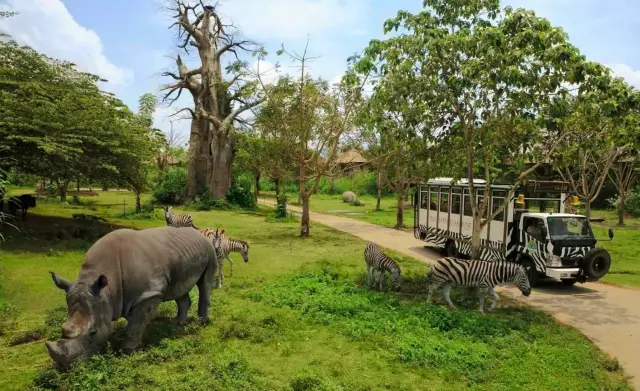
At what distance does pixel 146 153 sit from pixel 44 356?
12.7m

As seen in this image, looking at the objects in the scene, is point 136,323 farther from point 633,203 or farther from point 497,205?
point 633,203

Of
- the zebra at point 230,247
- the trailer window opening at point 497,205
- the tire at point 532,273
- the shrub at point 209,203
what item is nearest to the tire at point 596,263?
the tire at point 532,273

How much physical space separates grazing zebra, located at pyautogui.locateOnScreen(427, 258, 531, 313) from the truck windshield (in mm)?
2527

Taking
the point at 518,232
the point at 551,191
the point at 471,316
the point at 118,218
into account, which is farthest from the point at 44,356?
the point at 118,218


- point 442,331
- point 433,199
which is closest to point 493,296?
point 442,331

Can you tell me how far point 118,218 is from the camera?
80.1 ft

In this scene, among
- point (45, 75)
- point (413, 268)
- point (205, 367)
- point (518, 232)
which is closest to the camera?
point (205, 367)

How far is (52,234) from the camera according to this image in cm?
1709

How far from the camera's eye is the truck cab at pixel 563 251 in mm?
12172

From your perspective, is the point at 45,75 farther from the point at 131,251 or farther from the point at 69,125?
the point at 131,251

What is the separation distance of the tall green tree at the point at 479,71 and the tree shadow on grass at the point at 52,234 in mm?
11346

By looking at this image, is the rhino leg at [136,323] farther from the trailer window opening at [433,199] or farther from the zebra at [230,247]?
the trailer window opening at [433,199]

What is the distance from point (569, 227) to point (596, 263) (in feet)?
3.66

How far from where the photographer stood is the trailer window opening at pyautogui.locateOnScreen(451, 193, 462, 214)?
16422 millimetres
